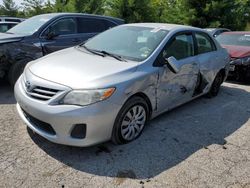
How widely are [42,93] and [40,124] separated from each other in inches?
15.6

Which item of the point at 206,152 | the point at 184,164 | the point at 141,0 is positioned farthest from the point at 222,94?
the point at 141,0

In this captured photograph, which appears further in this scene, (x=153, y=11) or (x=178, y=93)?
(x=153, y=11)

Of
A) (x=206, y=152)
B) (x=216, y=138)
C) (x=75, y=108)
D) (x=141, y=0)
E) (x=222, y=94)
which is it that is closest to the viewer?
(x=75, y=108)

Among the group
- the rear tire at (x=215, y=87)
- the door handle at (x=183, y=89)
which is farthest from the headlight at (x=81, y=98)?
the rear tire at (x=215, y=87)

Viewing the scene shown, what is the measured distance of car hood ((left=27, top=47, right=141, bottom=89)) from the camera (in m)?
3.43

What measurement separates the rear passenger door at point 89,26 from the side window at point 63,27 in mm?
189

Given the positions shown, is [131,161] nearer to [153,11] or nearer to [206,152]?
[206,152]

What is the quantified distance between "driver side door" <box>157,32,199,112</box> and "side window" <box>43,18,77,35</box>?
10.0 feet

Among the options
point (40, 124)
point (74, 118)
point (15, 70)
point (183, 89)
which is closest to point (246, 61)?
point (183, 89)

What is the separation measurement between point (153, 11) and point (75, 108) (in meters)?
14.9

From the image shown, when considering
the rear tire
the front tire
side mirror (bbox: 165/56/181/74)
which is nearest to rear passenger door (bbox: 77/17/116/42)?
the rear tire

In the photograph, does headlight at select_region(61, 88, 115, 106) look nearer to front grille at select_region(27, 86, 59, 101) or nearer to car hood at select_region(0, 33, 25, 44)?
front grille at select_region(27, 86, 59, 101)

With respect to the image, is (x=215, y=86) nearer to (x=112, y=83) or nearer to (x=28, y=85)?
(x=112, y=83)

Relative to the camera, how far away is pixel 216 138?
14.1 feet
